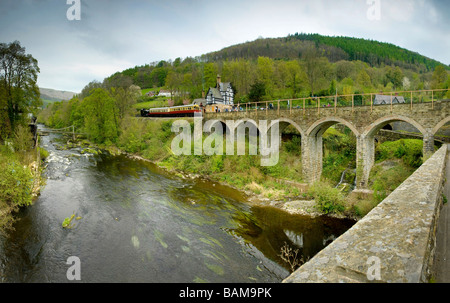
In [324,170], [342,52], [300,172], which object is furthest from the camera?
[342,52]

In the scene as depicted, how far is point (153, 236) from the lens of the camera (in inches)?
404

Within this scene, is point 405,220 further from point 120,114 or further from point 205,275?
point 120,114

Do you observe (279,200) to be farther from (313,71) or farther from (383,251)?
(313,71)

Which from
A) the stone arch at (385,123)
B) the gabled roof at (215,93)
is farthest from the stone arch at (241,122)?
the gabled roof at (215,93)

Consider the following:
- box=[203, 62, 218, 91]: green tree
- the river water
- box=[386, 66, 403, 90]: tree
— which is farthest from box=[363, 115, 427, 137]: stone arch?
box=[386, 66, 403, 90]: tree

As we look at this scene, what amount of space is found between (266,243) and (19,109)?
23135mm

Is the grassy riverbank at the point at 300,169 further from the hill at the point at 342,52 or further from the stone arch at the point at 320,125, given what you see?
the hill at the point at 342,52

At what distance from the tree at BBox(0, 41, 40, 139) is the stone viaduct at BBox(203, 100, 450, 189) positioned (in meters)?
19.2

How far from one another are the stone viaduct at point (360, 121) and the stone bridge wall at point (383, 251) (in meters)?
12.0

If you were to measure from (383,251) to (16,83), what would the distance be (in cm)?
2665

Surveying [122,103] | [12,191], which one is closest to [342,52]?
[122,103]

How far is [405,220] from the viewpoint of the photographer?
391 cm

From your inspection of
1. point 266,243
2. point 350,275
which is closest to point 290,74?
point 266,243

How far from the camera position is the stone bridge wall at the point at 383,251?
2766 millimetres
